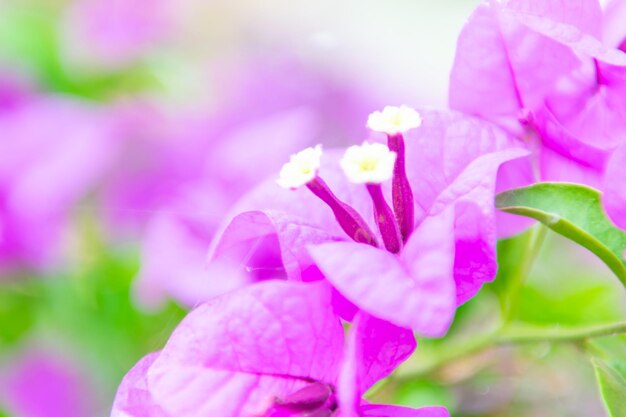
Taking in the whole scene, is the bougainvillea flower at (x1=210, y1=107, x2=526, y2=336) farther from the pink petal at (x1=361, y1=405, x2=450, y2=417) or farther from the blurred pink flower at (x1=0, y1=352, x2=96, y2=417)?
the blurred pink flower at (x1=0, y1=352, x2=96, y2=417)

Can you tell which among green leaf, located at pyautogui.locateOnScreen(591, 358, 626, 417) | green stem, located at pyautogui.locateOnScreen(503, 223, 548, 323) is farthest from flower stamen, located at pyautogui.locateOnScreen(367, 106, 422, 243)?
green stem, located at pyautogui.locateOnScreen(503, 223, 548, 323)

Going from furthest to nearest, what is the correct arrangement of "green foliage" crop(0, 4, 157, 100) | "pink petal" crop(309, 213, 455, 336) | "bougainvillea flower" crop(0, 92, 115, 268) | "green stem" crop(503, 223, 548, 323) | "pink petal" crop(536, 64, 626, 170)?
"green foliage" crop(0, 4, 157, 100)
"bougainvillea flower" crop(0, 92, 115, 268)
"green stem" crop(503, 223, 548, 323)
"pink petal" crop(536, 64, 626, 170)
"pink petal" crop(309, 213, 455, 336)

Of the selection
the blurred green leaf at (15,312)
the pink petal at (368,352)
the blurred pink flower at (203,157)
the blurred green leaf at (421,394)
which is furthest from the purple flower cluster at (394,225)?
the blurred green leaf at (15,312)

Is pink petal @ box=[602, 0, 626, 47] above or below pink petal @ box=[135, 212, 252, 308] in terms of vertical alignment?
above

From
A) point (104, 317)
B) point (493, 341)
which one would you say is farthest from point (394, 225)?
point (104, 317)

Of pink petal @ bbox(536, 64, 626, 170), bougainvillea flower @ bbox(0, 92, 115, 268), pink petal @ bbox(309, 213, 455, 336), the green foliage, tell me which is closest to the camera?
pink petal @ bbox(309, 213, 455, 336)

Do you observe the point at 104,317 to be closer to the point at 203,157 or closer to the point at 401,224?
the point at 203,157
